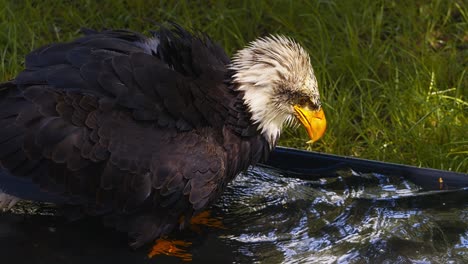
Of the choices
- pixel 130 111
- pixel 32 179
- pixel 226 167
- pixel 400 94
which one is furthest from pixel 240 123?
pixel 400 94

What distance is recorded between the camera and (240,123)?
13.3ft

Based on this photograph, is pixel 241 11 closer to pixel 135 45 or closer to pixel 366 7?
pixel 366 7

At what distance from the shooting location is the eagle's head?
4094 millimetres

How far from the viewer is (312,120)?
4.25m

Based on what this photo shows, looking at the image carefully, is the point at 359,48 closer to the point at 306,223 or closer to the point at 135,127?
the point at 306,223

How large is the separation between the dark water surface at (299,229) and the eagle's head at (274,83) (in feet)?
1.23

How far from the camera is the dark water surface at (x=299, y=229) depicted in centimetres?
386

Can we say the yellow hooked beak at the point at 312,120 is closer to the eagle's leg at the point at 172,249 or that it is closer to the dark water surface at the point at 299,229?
the dark water surface at the point at 299,229

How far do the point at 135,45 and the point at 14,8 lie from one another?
91.6 inches

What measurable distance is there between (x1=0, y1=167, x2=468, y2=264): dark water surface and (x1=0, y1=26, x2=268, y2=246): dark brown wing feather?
173 millimetres

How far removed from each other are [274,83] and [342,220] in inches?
27.8

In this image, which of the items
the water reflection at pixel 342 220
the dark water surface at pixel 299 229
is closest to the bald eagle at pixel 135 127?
the dark water surface at pixel 299 229

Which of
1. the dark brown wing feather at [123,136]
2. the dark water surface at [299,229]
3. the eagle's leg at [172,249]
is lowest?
the eagle's leg at [172,249]

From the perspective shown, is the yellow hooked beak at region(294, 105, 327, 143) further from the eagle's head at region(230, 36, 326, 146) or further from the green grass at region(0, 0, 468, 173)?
the green grass at region(0, 0, 468, 173)
